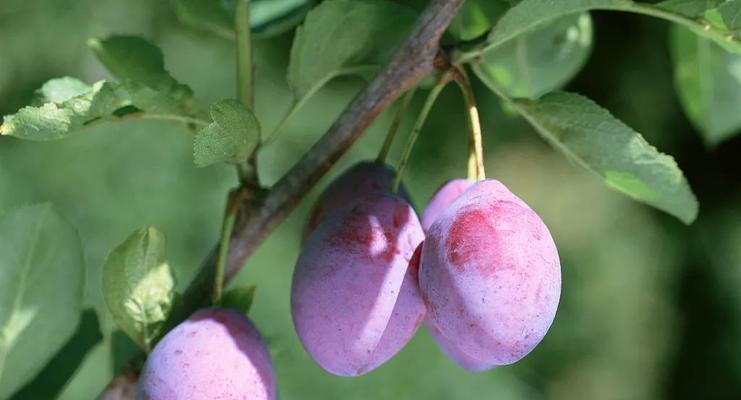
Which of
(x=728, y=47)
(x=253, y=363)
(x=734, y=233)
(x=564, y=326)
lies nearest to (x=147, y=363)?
(x=253, y=363)

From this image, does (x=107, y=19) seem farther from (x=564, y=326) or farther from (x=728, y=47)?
(x=728, y=47)

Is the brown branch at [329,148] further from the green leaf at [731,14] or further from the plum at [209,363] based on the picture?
the green leaf at [731,14]

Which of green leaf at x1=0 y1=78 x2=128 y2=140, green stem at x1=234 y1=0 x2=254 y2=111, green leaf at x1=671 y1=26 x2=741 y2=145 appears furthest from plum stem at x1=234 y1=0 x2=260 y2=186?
green leaf at x1=671 y1=26 x2=741 y2=145

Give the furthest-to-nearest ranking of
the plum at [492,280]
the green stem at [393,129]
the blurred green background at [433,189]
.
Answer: the blurred green background at [433,189] < the green stem at [393,129] < the plum at [492,280]

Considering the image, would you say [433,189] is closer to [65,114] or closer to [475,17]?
[475,17]

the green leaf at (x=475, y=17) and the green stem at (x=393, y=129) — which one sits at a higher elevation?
the green leaf at (x=475, y=17)

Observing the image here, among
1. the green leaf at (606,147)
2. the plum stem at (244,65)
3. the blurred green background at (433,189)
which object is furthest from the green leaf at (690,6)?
the blurred green background at (433,189)

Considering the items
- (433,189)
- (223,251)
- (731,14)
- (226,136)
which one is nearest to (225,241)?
(223,251)
